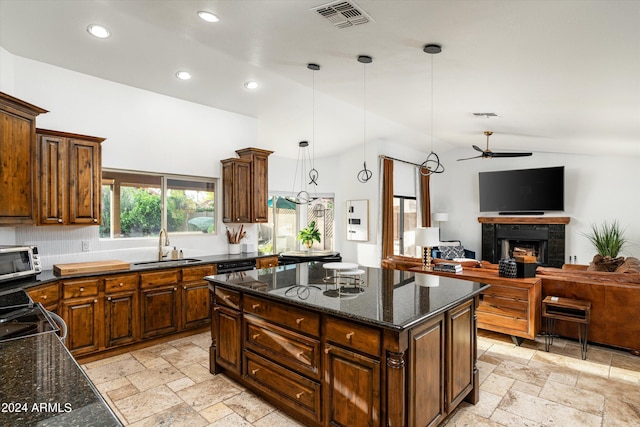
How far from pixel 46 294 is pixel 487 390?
3910 mm

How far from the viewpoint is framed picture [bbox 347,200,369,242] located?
747cm

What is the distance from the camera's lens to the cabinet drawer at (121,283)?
11.8 feet

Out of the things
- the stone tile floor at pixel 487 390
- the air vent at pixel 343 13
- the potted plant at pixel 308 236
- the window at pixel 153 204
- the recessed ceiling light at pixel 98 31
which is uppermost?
the recessed ceiling light at pixel 98 31

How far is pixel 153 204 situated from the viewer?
464 centimetres

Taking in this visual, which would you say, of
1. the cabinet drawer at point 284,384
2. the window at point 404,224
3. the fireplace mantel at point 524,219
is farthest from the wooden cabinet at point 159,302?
the fireplace mantel at point 524,219

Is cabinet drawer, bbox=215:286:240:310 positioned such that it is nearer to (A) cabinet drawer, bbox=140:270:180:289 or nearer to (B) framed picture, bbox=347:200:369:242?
(A) cabinet drawer, bbox=140:270:180:289

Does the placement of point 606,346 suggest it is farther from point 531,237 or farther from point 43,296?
point 43,296

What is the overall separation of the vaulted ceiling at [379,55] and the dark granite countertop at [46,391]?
242 centimetres

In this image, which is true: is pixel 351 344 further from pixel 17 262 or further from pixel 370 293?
pixel 17 262

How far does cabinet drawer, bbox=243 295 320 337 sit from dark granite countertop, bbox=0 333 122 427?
1.29m

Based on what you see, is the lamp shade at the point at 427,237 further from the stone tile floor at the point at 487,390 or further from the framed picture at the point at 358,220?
the framed picture at the point at 358,220

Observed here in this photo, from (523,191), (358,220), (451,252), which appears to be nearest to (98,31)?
(358,220)

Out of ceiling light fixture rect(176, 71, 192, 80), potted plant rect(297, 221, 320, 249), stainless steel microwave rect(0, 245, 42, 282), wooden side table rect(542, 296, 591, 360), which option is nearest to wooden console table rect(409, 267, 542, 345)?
wooden side table rect(542, 296, 591, 360)

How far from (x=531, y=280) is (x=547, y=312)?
37 centimetres
